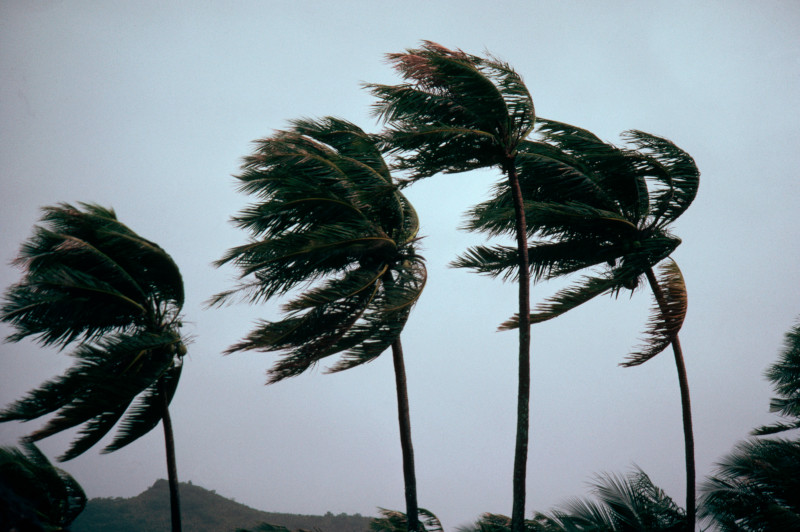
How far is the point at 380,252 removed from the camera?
1240cm

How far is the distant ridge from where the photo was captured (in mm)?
37656

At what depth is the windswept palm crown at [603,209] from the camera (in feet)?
36.7

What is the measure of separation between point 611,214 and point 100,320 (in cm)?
1084

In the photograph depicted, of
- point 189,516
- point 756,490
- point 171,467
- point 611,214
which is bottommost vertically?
point 189,516

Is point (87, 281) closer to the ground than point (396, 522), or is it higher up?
higher up

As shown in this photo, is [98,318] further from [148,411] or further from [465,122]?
[465,122]

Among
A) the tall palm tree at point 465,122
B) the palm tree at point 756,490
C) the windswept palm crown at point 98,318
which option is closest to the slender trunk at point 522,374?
the tall palm tree at point 465,122

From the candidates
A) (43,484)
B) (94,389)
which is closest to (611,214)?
(94,389)

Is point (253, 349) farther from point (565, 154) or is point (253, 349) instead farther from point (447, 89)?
point (565, 154)

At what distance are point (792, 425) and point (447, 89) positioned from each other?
42.7 ft

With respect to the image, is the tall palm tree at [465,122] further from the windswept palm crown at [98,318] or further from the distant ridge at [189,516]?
the distant ridge at [189,516]

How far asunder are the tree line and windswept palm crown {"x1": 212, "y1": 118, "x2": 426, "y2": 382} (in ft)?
0.10

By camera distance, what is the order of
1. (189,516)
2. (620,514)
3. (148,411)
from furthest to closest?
(189,516), (148,411), (620,514)

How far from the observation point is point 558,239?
40.3 feet
